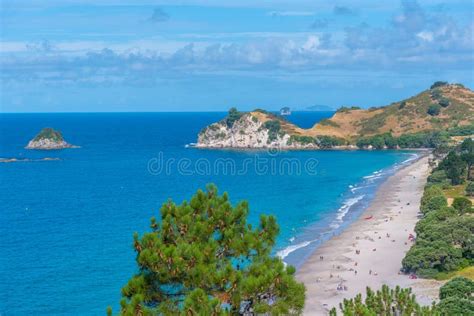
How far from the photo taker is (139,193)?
11150 centimetres

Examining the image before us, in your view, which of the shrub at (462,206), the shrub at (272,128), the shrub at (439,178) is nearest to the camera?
the shrub at (462,206)

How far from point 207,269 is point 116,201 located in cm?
8642

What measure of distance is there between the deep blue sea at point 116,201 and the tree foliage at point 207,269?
30.8 metres

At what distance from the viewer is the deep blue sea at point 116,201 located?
5591cm

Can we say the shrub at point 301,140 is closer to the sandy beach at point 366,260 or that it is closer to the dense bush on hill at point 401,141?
the dense bush on hill at point 401,141

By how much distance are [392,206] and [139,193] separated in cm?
4346

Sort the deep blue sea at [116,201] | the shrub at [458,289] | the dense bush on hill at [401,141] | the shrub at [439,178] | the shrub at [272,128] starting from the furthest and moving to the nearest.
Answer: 1. the shrub at [272,128]
2. the dense bush on hill at [401,141]
3. the shrub at [439,178]
4. the deep blue sea at [116,201]
5. the shrub at [458,289]

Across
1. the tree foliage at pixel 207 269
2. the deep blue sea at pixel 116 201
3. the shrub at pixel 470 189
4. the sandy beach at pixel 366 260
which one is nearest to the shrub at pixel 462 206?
the sandy beach at pixel 366 260

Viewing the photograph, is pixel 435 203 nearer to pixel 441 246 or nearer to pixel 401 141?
pixel 441 246

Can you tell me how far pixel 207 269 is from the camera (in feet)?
60.6

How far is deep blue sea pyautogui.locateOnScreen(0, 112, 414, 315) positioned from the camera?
55906mm

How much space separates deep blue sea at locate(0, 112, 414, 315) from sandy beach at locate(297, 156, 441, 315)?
281 cm

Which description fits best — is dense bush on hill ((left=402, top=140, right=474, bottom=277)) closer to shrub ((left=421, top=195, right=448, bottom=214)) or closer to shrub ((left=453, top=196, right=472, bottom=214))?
shrub ((left=453, top=196, right=472, bottom=214))

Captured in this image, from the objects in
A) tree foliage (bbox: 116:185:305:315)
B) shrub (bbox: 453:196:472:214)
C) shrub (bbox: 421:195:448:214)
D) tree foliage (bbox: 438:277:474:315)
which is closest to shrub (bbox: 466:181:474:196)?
shrub (bbox: 421:195:448:214)
